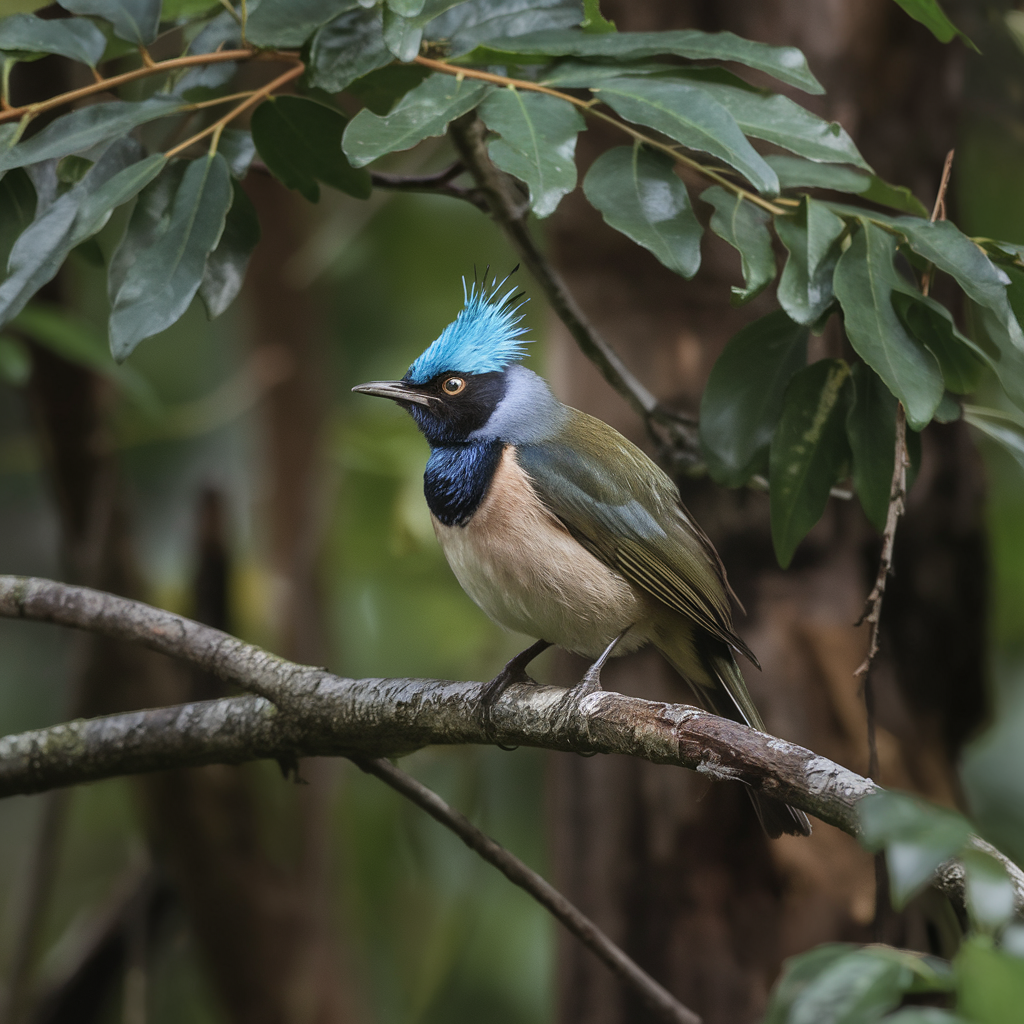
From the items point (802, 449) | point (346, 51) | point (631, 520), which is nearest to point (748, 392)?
point (802, 449)

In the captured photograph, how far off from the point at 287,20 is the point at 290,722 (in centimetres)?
138

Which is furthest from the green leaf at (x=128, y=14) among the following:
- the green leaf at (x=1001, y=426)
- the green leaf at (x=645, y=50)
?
the green leaf at (x=1001, y=426)

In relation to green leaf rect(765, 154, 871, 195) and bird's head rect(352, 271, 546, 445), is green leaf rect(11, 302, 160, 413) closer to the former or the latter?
bird's head rect(352, 271, 546, 445)

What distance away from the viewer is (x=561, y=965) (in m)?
3.90

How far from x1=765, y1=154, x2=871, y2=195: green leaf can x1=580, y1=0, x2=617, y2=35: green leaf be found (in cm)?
40

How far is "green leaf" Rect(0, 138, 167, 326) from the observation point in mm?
1834

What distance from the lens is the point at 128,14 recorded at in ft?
7.13

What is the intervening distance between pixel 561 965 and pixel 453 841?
118 cm

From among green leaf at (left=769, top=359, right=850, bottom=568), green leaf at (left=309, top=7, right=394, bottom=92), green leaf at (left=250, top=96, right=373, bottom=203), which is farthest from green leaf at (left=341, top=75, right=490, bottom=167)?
green leaf at (left=769, top=359, right=850, bottom=568)

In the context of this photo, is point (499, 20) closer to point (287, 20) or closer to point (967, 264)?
point (287, 20)

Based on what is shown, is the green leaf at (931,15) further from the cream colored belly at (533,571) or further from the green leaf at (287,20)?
the cream colored belly at (533,571)

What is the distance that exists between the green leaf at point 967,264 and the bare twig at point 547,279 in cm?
76

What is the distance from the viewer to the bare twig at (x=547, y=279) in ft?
7.80

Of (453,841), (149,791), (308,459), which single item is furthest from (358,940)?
(308,459)
